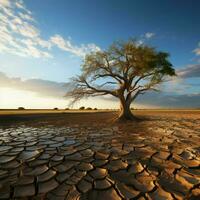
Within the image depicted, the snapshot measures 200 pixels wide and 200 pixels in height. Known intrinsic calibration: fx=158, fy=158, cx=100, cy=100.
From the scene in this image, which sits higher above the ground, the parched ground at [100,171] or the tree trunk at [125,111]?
the tree trunk at [125,111]

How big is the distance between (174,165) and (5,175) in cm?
421

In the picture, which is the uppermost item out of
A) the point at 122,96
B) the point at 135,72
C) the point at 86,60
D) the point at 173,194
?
the point at 86,60

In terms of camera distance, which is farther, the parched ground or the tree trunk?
the tree trunk

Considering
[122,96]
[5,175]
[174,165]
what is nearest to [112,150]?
[174,165]

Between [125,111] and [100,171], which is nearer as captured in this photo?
[100,171]

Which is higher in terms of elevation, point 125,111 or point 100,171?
point 125,111

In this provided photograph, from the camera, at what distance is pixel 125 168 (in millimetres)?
4051

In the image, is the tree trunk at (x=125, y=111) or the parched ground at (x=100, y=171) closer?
the parched ground at (x=100, y=171)

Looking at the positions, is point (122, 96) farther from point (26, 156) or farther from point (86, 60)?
point (26, 156)

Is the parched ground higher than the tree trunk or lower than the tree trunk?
lower

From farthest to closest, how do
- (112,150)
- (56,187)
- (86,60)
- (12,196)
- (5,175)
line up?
1. (86,60)
2. (112,150)
3. (5,175)
4. (56,187)
5. (12,196)

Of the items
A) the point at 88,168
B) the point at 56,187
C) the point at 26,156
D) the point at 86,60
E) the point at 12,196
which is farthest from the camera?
the point at 86,60

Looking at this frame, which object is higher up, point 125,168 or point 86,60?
point 86,60

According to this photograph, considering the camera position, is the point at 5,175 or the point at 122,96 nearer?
the point at 5,175
